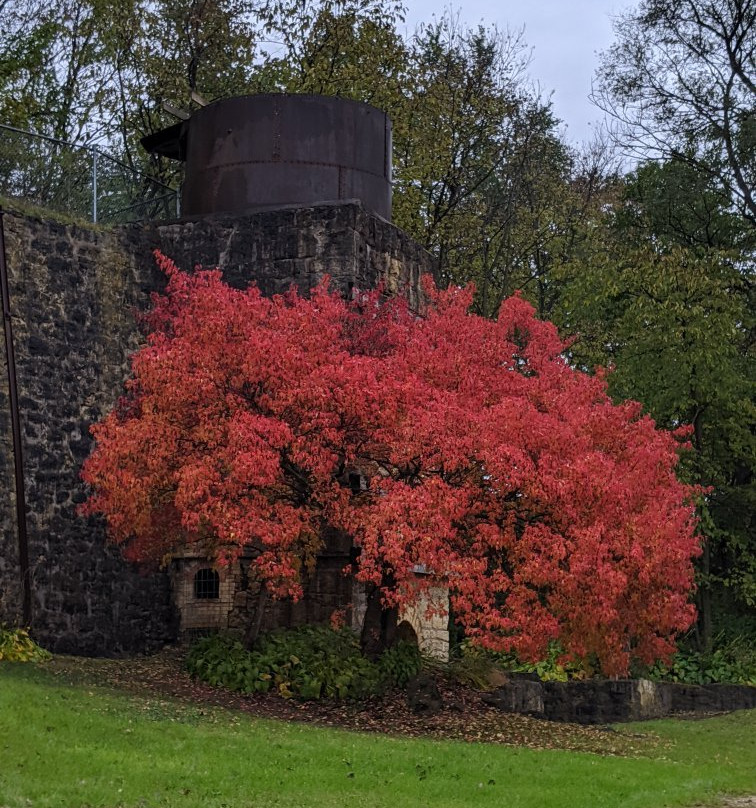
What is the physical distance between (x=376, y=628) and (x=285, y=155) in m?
9.04

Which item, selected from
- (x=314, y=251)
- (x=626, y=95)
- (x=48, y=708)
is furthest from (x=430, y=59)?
(x=48, y=708)

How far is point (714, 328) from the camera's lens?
28.2 m

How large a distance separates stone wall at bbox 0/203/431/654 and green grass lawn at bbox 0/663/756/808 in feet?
13.0

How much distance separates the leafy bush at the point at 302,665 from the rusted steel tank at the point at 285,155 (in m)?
8.04

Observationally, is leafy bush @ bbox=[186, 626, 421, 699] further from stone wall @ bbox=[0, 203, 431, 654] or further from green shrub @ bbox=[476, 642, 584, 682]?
green shrub @ bbox=[476, 642, 584, 682]

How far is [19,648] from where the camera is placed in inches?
705

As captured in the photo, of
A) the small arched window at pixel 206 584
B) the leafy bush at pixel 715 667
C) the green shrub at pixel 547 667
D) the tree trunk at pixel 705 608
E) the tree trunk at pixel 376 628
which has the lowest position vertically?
the leafy bush at pixel 715 667

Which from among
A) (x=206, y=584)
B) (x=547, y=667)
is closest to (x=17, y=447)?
(x=206, y=584)

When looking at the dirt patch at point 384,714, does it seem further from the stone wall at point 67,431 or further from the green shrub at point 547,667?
the green shrub at point 547,667

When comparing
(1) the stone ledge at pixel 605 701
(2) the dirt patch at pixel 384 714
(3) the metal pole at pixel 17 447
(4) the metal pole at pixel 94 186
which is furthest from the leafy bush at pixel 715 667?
(4) the metal pole at pixel 94 186

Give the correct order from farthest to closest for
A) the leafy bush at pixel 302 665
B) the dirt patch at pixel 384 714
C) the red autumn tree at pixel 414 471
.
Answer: the leafy bush at pixel 302 665, the dirt patch at pixel 384 714, the red autumn tree at pixel 414 471

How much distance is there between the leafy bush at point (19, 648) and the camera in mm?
17656

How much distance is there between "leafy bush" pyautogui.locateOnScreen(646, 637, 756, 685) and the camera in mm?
26719

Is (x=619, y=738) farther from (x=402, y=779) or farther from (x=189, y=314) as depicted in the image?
(x=189, y=314)
